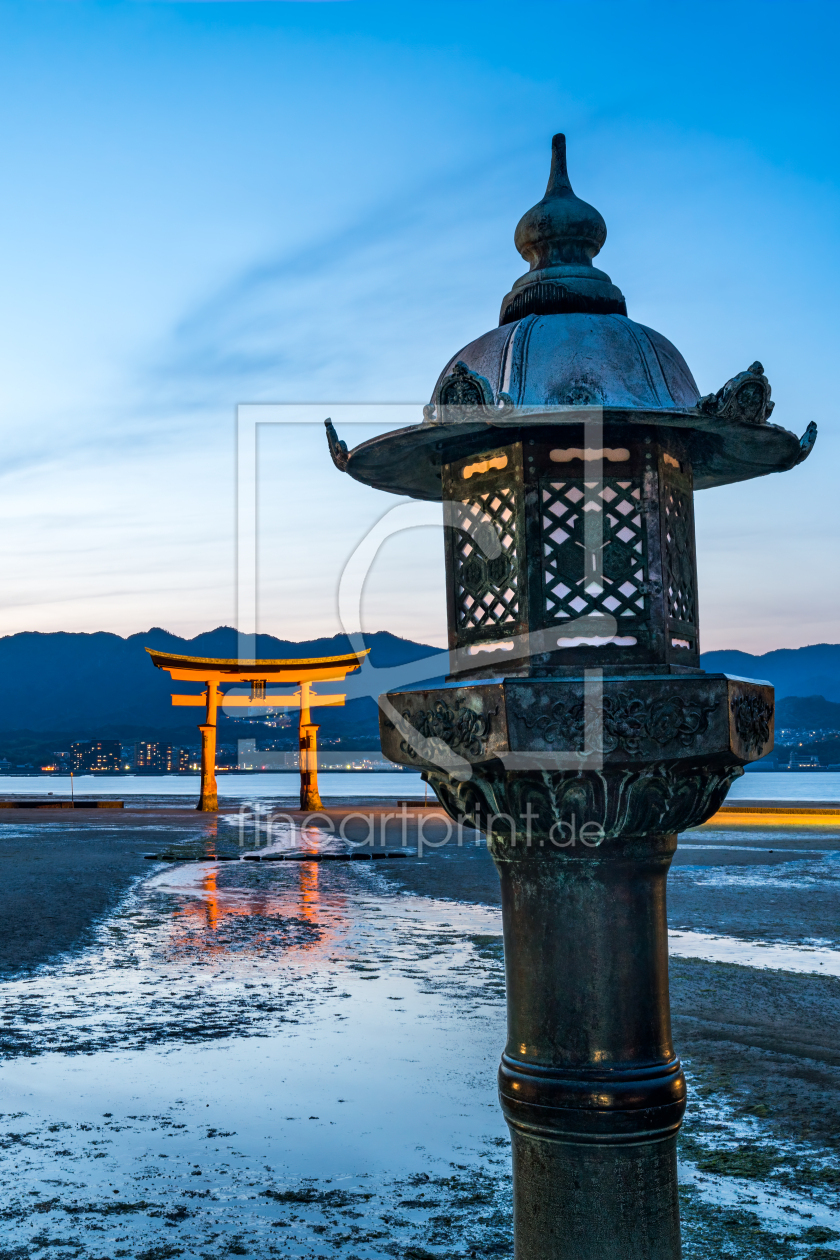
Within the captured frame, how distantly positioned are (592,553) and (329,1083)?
3.80 m

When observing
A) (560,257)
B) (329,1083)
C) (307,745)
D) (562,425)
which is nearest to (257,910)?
(329,1083)

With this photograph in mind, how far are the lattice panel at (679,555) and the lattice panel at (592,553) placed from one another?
3.7 inches

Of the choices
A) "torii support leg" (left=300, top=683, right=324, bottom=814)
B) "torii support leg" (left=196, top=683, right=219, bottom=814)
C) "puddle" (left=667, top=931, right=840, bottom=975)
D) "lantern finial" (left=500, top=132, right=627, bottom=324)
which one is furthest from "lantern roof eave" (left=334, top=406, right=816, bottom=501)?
"torii support leg" (left=196, top=683, right=219, bottom=814)

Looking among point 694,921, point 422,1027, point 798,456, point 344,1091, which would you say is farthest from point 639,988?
point 694,921

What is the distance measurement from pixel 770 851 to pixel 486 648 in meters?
17.8

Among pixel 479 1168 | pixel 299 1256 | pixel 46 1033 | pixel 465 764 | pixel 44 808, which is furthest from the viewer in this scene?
pixel 44 808

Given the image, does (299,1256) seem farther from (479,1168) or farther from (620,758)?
(620,758)

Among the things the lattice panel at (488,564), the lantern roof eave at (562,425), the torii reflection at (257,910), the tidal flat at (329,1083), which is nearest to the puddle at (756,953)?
the tidal flat at (329,1083)

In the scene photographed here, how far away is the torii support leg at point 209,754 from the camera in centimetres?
3144

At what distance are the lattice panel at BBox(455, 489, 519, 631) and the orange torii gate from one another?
27.7m

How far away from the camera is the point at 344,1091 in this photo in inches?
202

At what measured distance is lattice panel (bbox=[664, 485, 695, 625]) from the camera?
2.63 meters

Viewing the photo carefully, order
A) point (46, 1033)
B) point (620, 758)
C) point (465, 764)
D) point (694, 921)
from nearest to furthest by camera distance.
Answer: point (620, 758) → point (465, 764) → point (46, 1033) → point (694, 921)

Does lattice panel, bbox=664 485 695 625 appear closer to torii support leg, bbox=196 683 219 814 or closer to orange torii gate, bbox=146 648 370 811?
orange torii gate, bbox=146 648 370 811
